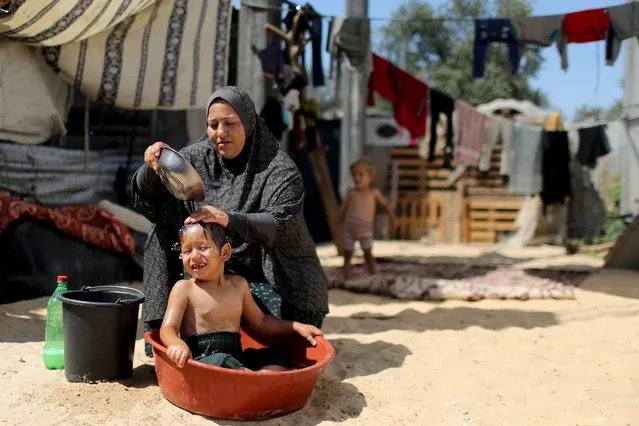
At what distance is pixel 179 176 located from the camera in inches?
109

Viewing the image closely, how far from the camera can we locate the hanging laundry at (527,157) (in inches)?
389

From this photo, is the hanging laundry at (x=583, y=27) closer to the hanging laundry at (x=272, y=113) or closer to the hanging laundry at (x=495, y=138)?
the hanging laundry at (x=495, y=138)

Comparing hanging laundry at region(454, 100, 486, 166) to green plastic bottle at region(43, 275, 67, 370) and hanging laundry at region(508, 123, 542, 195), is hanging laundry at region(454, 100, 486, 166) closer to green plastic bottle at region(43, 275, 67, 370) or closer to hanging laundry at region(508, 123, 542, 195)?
hanging laundry at region(508, 123, 542, 195)

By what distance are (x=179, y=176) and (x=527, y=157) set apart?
8.04 meters

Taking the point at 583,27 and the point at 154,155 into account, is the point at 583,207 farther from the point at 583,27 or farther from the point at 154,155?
the point at 154,155

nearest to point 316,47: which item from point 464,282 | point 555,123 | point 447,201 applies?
point 464,282

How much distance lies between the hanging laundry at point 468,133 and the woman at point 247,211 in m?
6.20

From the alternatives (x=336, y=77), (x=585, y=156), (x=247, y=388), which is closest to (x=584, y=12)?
(x=336, y=77)

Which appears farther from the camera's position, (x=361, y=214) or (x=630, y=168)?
(x=630, y=168)

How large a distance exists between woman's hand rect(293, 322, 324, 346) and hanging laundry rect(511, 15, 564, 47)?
201 inches

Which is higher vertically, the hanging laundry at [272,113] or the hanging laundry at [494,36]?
the hanging laundry at [494,36]

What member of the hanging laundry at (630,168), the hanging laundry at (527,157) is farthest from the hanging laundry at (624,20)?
the hanging laundry at (527,157)

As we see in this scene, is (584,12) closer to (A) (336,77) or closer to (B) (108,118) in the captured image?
(A) (336,77)

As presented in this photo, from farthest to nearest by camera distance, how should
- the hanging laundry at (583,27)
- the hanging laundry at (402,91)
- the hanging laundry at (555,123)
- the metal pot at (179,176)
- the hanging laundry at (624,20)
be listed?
the hanging laundry at (555,123) → the hanging laundry at (402,91) → the hanging laundry at (583,27) → the hanging laundry at (624,20) → the metal pot at (179,176)
